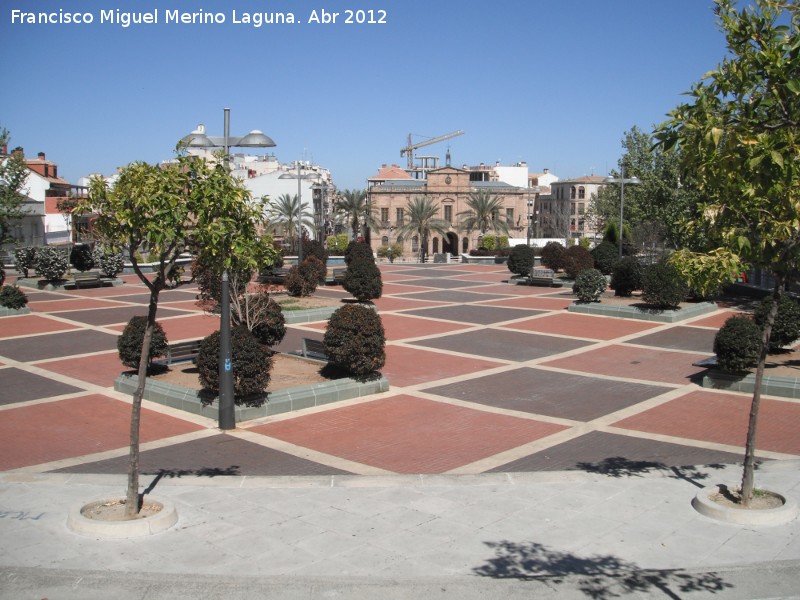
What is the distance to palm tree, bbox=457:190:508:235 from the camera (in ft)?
250

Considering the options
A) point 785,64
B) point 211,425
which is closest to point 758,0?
point 785,64

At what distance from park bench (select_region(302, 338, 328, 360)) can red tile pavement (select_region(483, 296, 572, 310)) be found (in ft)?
41.8

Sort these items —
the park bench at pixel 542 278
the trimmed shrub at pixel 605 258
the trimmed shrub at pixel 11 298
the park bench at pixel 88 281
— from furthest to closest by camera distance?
the park bench at pixel 542 278 → the trimmed shrub at pixel 605 258 → the park bench at pixel 88 281 → the trimmed shrub at pixel 11 298

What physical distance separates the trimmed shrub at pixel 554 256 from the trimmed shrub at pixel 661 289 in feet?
41.4

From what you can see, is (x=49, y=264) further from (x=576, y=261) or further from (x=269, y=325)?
(x=576, y=261)

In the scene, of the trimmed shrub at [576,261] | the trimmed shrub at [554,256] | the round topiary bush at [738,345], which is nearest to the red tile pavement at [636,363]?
the round topiary bush at [738,345]

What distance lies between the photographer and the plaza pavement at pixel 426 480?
7.00m

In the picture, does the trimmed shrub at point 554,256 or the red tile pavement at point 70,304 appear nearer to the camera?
the red tile pavement at point 70,304

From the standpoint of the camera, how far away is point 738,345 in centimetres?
1485

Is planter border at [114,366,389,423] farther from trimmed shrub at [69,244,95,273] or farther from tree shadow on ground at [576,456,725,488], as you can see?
trimmed shrub at [69,244,95,273]

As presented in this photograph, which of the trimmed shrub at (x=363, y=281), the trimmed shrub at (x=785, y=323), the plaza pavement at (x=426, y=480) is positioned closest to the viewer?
the plaza pavement at (x=426, y=480)

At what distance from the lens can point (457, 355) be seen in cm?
1917

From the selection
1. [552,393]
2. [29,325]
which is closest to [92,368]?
[29,325]

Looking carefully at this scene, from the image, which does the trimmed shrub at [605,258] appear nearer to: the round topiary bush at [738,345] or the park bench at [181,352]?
the round topiary bush at [738,345]
